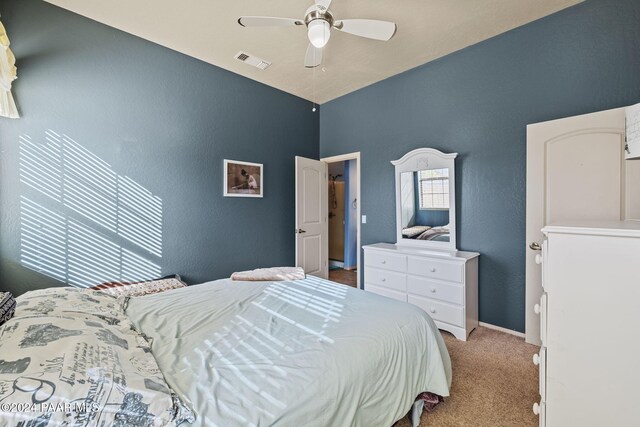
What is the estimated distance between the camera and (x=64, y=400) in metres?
0.66

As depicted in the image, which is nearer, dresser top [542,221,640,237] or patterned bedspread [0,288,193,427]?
patterned bedspread [0,288,193,427]

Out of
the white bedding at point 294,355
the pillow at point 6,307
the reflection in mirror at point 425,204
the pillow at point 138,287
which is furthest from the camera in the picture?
the reflection in mirror at point 425,204

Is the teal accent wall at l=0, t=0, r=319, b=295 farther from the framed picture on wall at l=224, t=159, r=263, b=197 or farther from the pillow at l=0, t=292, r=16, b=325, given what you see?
the pillow at l=0, t=292, r=16, b=325

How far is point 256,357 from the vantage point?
1081 mm

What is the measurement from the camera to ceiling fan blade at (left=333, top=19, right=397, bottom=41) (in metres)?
1.93

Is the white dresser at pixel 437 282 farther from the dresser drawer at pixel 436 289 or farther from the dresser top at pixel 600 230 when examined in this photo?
the dresser top at pixel 600 230

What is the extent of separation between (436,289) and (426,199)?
1.06 metres

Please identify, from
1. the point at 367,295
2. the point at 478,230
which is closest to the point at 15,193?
the point at 367,295

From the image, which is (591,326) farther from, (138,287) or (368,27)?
(138,287)

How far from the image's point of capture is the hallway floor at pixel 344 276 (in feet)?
14.9

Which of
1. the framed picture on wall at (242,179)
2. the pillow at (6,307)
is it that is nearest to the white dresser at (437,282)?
the framed picture on wall at (242,179)

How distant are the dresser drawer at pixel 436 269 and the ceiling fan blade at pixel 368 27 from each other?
205cm

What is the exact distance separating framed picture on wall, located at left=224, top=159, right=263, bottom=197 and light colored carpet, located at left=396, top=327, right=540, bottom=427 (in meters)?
2.81

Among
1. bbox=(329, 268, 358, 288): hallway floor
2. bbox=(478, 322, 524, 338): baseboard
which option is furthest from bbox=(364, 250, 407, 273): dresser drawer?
bbox=(329, 268, 358, 288): hallway floor
